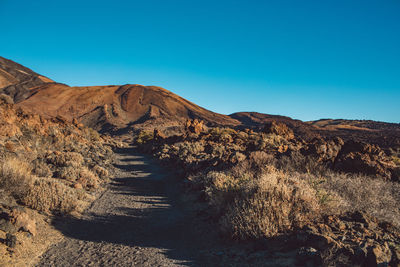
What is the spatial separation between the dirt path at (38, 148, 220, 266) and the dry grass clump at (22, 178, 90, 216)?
1.55 ft

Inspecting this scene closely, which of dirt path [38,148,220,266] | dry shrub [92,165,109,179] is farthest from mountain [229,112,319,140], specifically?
dirt path [38,148,220,266]

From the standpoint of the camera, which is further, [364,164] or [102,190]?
[102,190]

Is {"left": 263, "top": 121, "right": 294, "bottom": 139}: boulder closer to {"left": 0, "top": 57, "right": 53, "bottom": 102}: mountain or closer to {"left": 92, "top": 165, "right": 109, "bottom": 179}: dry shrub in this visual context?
{"left": 92, "top": 165, "right": 109, "bottom": 179}: dry shrub

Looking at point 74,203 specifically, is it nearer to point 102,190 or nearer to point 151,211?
point 151,211

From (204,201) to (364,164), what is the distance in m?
5.01

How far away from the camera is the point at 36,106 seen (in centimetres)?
6675

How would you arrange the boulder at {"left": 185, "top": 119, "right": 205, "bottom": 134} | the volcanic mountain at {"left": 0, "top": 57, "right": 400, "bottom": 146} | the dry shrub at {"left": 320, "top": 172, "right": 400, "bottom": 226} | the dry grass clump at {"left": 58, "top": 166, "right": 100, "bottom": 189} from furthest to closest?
the volcanic mountain at {"left": 0, "top": 57, "right": 400, "bottom": 146}
the boulder at {"left": 185, "top": 119, "right": 205, "bottom": 134}
the dry grass clump at {"left": 58, "top": 166, "right": 100, "bottom": 189}
the dry shrub at {"left": 320, "top": 172, "right": 400, "bottom": 226}

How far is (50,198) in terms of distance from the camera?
6.05m

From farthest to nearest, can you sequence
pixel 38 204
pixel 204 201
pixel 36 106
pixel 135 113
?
pixel 135 113, pixel 36 106, pixel 204 201, pixel 38 204

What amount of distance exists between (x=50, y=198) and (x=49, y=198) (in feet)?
0.08

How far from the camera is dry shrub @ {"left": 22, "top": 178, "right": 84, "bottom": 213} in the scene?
5.81m

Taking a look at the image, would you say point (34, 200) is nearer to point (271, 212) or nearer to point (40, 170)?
point (40, 170)

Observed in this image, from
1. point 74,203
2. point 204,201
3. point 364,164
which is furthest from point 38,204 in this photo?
point 364,164

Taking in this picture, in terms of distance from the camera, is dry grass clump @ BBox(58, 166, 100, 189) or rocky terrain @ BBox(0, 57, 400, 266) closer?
rocky terrain @ BBox(0, 57, 400, 266)
